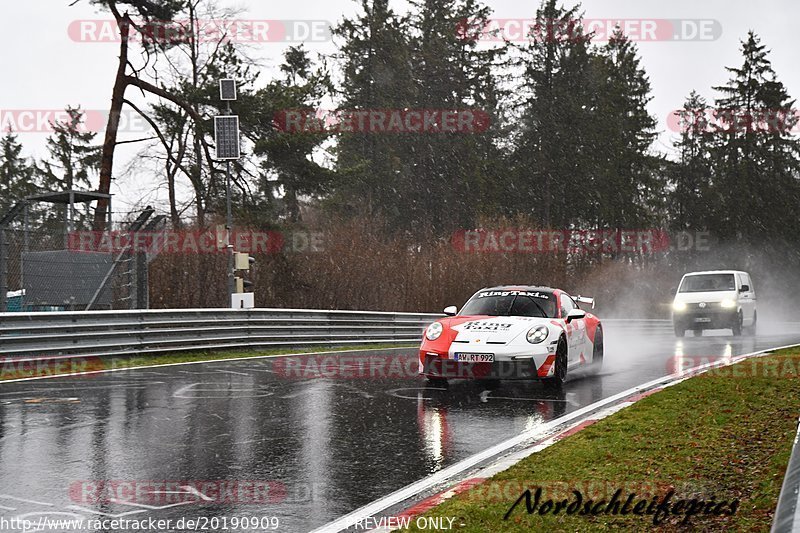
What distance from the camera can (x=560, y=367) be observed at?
1170 centimetres

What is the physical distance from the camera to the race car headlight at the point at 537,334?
1130 cm

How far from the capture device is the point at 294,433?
814cm

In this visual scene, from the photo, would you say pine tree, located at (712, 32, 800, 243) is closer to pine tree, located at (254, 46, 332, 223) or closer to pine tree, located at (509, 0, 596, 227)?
pine tree, located at (509, 0, 596, 227)

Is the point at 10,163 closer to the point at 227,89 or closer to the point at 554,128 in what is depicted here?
the point at 554,128

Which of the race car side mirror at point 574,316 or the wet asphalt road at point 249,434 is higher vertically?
the race car side mirror at point 574,316

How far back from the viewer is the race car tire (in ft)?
37.8

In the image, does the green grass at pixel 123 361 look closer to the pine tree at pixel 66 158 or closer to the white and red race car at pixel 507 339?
the white and red race car at pixel 507 339

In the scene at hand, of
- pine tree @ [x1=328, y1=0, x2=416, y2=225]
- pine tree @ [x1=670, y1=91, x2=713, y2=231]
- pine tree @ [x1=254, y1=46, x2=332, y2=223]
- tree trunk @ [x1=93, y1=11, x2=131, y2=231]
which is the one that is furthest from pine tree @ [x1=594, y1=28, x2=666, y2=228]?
tree trunk @ [x1=93, y1=11, x2=131, y2=231]

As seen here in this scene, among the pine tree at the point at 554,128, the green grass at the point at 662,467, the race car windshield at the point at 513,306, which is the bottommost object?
the green grass at the point at 662,467

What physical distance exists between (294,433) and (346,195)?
145 feet

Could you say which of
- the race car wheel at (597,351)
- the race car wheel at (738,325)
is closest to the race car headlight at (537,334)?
the race car wheel at (597,351)

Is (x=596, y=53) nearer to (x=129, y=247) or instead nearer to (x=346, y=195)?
(x=346, y=195)

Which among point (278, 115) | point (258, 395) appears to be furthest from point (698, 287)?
point (258, 395)

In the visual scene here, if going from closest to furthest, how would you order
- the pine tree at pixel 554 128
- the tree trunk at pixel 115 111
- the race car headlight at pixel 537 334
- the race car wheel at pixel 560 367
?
the race car headlight at pixel 537 334
the race car wheel at pixel 560 367
the tree trunk at pixel 115 111
the pine tree at pixel 554 128
